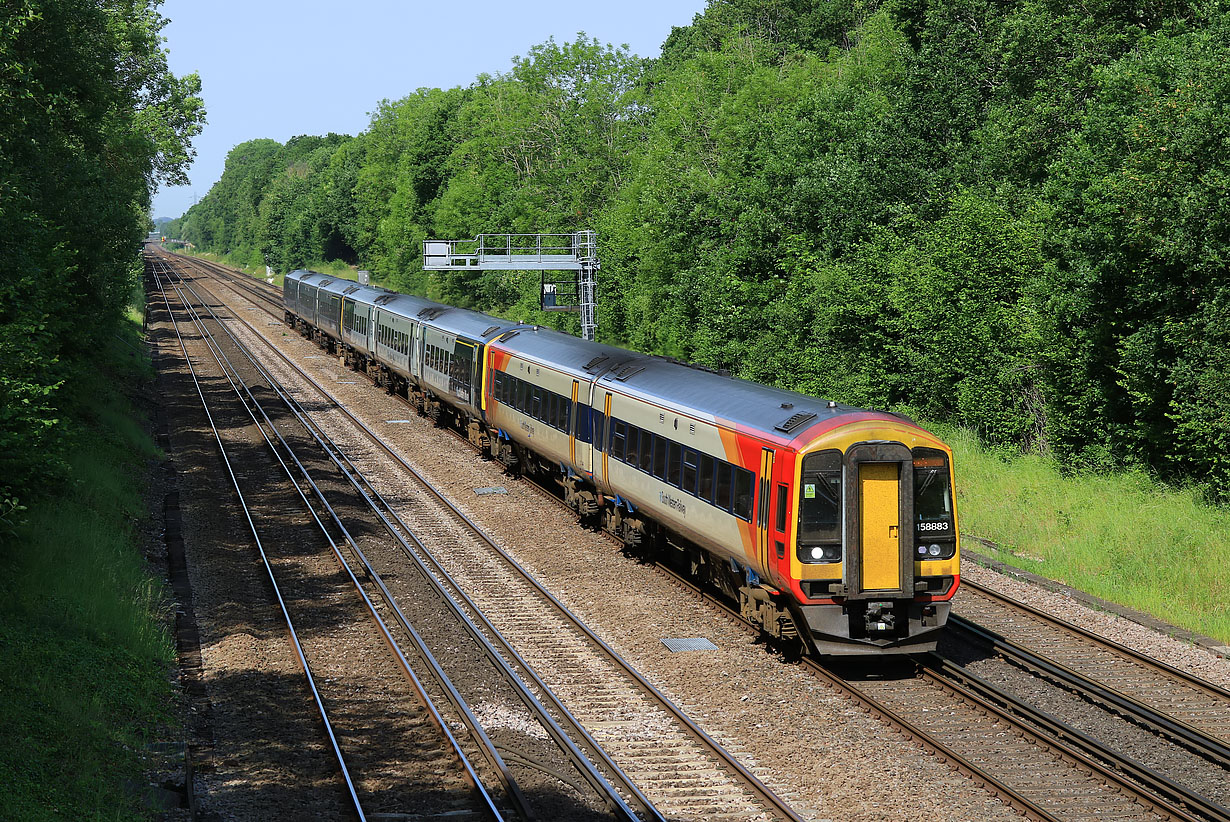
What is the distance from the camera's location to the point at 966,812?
11.0 metres

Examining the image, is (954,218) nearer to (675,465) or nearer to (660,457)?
(660,457)

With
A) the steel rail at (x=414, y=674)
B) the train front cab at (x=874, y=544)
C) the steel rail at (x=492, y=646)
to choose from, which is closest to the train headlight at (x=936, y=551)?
the train front cab at (x=874, y=544)

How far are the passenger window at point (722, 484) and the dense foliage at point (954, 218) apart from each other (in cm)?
961

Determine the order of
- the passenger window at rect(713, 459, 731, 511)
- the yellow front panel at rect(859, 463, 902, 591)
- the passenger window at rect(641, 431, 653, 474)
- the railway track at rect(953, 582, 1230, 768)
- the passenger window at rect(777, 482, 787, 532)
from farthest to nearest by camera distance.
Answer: the passenger window at rect(641, 431, 653, 474) → the passenger window at rect(713, 459, 731, 511) → the passenger window at rect(777, 482, 787, 532) → the yellow front panel at rect(859, 463, 902, 591) → the railway track at rect(953, 582, 1230, 768)

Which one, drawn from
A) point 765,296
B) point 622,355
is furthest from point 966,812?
point 765,296

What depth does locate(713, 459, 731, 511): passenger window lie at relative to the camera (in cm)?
1648

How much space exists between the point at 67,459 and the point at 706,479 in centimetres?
1435

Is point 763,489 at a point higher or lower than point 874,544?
higher

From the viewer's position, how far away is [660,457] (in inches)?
754

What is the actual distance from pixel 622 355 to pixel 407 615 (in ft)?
26.7

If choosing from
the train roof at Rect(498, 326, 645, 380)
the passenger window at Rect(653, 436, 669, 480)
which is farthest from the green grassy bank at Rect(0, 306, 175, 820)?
the train roof at Rect(498, 326, 645, 380)

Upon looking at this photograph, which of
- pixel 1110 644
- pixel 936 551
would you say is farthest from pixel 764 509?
pixel 1110 644

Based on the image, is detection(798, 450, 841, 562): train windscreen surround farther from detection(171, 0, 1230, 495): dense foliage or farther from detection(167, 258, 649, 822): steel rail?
detection(171, 0, 1230, 495): dense foliage

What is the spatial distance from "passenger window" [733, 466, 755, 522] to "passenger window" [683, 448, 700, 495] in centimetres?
147
